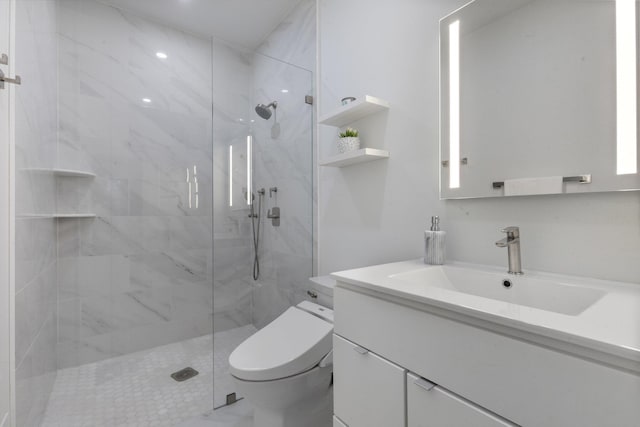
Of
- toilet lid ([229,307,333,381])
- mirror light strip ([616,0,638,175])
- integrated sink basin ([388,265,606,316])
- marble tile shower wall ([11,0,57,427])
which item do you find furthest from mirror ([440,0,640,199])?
marble tile shower wall ([11,0,57,427])

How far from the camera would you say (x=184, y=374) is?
1996 mm

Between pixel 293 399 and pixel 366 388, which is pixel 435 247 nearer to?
pixel 366 388

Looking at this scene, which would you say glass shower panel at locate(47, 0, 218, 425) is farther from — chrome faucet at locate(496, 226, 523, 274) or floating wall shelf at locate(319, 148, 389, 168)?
chrome faucet at locate(496, 226, 523, 274)

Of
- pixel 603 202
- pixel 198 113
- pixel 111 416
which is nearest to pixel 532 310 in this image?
pixel 603 202

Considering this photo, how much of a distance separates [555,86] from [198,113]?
2500 mm

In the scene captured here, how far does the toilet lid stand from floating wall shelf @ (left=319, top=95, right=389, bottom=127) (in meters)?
1.06

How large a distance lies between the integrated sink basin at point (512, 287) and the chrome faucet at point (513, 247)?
0.03m

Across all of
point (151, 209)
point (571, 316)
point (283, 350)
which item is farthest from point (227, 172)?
point (571, 316)

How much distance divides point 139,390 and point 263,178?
60.3 inches

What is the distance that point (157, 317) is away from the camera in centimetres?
239

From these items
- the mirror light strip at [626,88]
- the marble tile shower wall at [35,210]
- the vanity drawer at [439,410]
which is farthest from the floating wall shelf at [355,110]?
the marble tile shower wall at [35,210]

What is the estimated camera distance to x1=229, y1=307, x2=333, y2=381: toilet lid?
1.18 metres

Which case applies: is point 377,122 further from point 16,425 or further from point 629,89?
point 16,425

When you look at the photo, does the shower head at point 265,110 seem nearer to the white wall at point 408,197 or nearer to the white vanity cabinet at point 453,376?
the white wall at point 408,197
